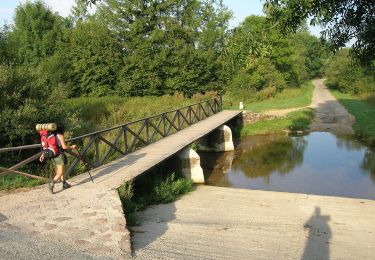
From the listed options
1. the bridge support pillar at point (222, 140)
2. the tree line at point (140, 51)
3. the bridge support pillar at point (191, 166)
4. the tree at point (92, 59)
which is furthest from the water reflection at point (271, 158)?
the tree at point (92, 59)

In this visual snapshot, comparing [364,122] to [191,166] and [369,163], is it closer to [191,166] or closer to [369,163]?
[369,163]

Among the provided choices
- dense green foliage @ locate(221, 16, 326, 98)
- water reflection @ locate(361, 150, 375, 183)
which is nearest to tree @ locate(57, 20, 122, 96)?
dense green foliage @ locate(221, 16, 326, 98)

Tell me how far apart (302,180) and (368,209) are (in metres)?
4.17

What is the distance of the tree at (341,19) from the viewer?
590cm

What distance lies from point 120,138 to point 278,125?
12451mm

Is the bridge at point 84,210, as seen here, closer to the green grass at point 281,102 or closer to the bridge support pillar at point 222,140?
the bridge support pillar at point 222,140

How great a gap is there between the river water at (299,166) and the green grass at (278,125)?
152cm

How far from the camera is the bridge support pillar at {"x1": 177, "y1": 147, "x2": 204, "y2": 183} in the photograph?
12.5 metres

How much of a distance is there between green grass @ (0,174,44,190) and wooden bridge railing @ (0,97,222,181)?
0.49 m

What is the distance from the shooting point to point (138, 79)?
31938mm

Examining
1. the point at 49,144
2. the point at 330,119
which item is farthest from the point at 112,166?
the point at 330,119

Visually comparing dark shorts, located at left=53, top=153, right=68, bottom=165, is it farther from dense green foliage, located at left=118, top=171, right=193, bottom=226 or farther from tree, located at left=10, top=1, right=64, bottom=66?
tree, located at left=10, top=1, right=64, bottom=66

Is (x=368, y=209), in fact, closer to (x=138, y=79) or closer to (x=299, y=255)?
(x=299, y=255)

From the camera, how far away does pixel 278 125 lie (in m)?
23.3
